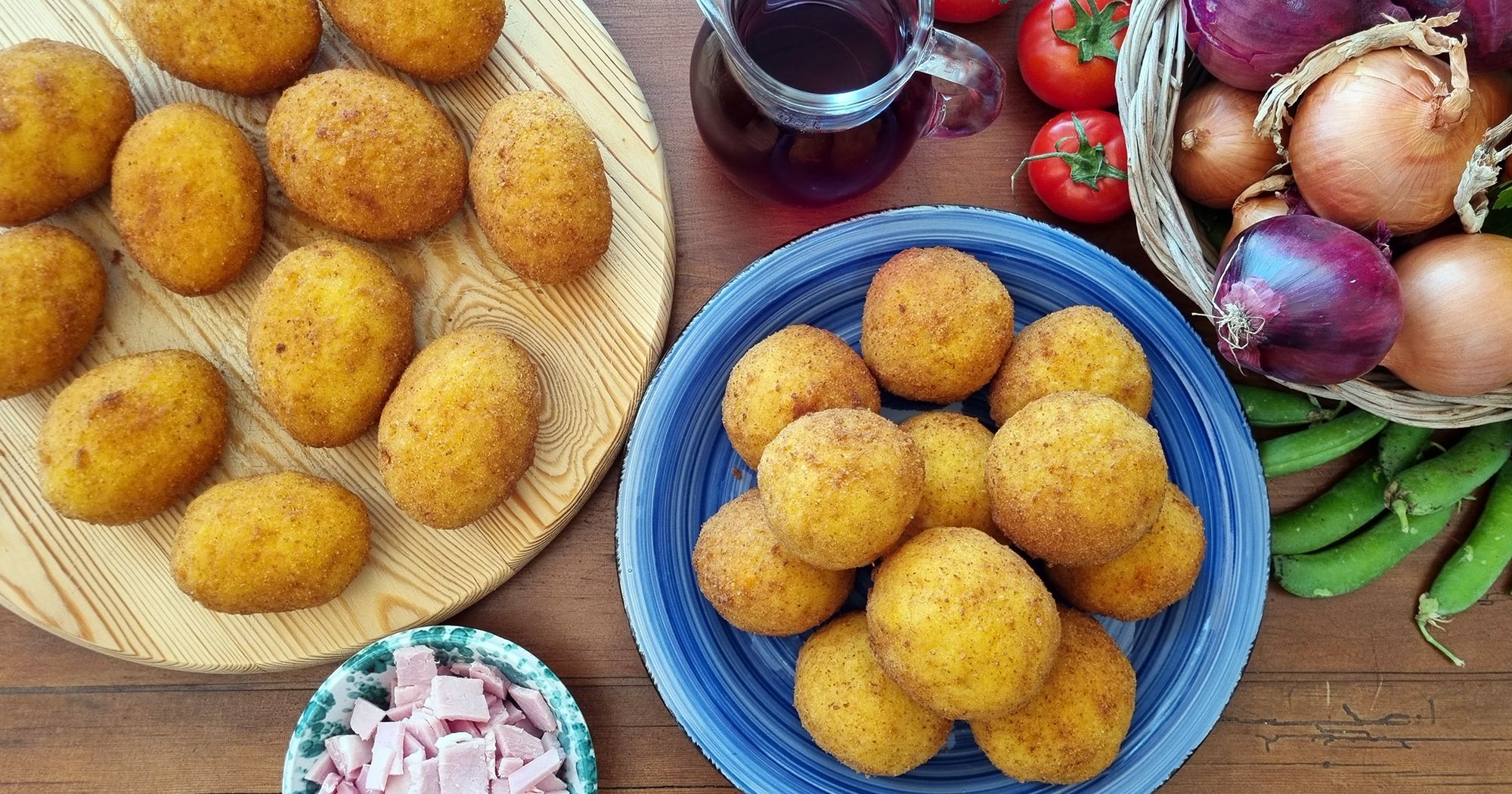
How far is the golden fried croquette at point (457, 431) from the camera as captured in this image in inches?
46.0

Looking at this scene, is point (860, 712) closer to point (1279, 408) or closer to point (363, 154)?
point (1279, 408)

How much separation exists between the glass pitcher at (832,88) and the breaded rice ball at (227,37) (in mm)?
533

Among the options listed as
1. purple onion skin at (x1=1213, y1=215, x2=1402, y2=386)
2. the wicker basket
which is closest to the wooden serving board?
the wicker basket

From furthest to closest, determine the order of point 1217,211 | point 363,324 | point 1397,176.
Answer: point 1217,211
point 363,324
point 1397,176

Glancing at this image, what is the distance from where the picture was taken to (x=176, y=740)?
137 cm

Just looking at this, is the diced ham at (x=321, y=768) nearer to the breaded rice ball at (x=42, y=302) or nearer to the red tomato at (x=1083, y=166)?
the breaded rice ball at (x=42, y=302)

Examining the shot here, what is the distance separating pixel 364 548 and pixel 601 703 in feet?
1.33

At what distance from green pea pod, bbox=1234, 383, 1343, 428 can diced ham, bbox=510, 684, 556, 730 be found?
1.07 meters

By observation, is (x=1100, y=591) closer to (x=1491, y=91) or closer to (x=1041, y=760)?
(x=1041, y=760)

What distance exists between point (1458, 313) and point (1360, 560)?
17.2 inches

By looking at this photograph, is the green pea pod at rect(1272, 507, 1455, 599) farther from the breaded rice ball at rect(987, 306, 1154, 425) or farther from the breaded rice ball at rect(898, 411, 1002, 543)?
the breaded rice ball at rect(898, 411, 1002, 543)

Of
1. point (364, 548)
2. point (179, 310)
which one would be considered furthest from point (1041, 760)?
point (179, 310)

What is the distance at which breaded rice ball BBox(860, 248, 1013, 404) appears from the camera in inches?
43.4

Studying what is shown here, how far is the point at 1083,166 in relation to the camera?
1296 millimetres
